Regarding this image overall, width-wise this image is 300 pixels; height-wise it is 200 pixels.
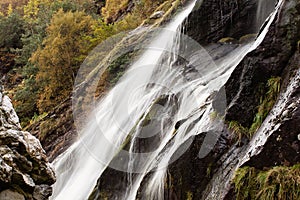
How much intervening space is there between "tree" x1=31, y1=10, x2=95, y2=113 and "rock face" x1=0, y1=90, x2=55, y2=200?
10.1m

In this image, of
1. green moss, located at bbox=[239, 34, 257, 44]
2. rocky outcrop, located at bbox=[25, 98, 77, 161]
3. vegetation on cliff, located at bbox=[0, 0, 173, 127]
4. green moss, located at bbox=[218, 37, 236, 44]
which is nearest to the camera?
green moss, located at bbox=[239, 34, 257, 44]

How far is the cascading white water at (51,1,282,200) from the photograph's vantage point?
6272 millimetres

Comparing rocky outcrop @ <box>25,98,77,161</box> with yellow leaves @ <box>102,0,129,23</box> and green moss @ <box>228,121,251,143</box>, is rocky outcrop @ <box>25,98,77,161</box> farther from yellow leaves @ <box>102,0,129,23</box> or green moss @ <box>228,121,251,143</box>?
yellow leaves @ <box>102,0,129,23</box>

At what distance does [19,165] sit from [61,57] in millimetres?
11293

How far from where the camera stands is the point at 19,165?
6.09 m

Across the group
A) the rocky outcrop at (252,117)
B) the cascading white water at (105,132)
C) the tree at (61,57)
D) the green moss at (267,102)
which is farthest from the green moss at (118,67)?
the green moss at (267,102)

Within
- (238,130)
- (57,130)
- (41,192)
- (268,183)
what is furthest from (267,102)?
(57,130)

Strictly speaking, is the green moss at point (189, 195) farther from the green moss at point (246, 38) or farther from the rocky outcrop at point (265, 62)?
the green moss at point (246, 38)

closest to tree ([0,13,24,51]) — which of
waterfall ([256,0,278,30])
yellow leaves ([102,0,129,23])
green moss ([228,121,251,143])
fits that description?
yellow leaves ([102,0,129,23])

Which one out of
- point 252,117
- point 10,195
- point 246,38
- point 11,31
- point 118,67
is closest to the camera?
point 252,117

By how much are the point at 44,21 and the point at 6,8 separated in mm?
17025

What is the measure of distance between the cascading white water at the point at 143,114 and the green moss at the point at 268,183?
1.14m

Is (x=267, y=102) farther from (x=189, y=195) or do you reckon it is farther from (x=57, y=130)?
(x=57, y=130)

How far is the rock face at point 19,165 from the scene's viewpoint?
5750mm
